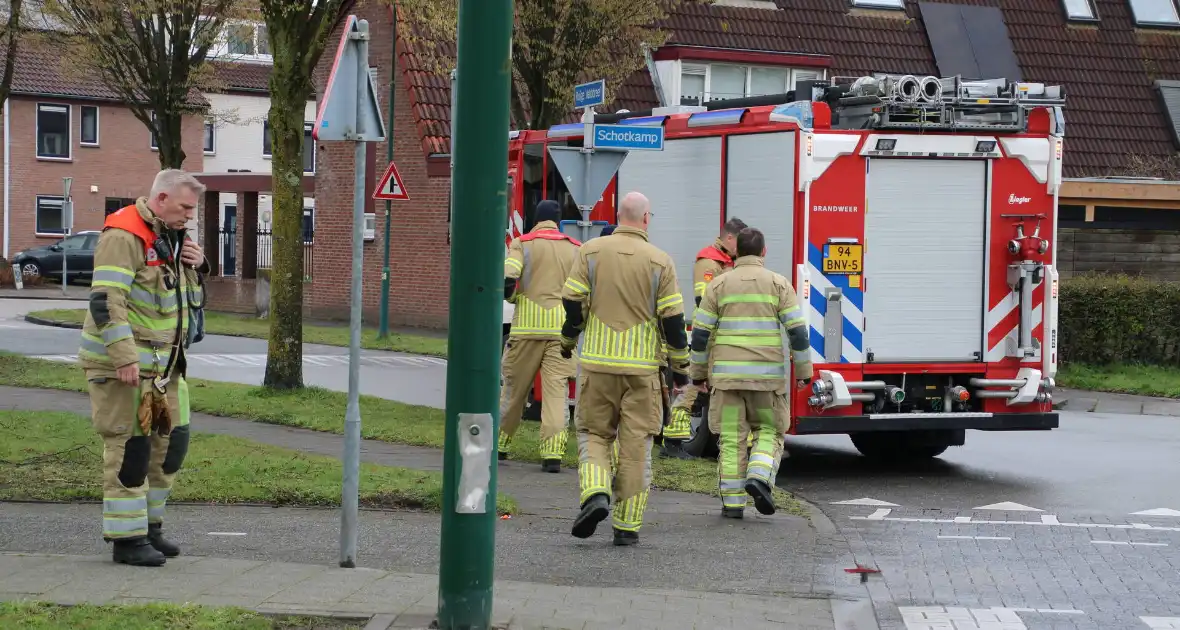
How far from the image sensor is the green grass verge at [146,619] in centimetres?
595

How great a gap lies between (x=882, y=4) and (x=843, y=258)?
2062 cm

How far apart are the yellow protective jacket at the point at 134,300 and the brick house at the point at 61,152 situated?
1728 inches

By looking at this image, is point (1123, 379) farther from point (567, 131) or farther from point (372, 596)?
point (372, 596)

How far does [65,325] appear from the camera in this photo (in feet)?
93.2

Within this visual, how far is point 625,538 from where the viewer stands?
345 inches

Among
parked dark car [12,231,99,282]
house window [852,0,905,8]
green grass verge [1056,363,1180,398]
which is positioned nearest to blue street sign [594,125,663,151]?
green grass verge [1056,363,1180,398]

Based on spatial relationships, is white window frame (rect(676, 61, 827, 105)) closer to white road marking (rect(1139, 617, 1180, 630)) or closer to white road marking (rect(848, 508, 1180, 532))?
white road marking (rect(848, 508, 1180, 532))

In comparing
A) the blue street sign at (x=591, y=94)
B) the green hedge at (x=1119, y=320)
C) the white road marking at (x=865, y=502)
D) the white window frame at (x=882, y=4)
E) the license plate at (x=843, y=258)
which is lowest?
the white road marking at (x=865, y=502)

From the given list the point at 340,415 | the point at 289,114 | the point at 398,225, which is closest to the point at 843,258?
the point at 340,415

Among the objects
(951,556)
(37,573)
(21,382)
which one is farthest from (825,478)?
(21,382)

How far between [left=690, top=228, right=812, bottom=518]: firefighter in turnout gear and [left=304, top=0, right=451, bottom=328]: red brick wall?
62.7ft

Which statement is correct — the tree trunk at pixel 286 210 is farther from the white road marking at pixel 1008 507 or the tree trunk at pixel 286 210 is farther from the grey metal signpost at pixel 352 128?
the grey metal signpost at pixel 352 128

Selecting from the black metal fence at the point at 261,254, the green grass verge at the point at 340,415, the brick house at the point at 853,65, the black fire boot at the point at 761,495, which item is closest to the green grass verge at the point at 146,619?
the black fire boot at the point at 761,495

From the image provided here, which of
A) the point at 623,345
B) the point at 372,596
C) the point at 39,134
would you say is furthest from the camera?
the point at 39,134
